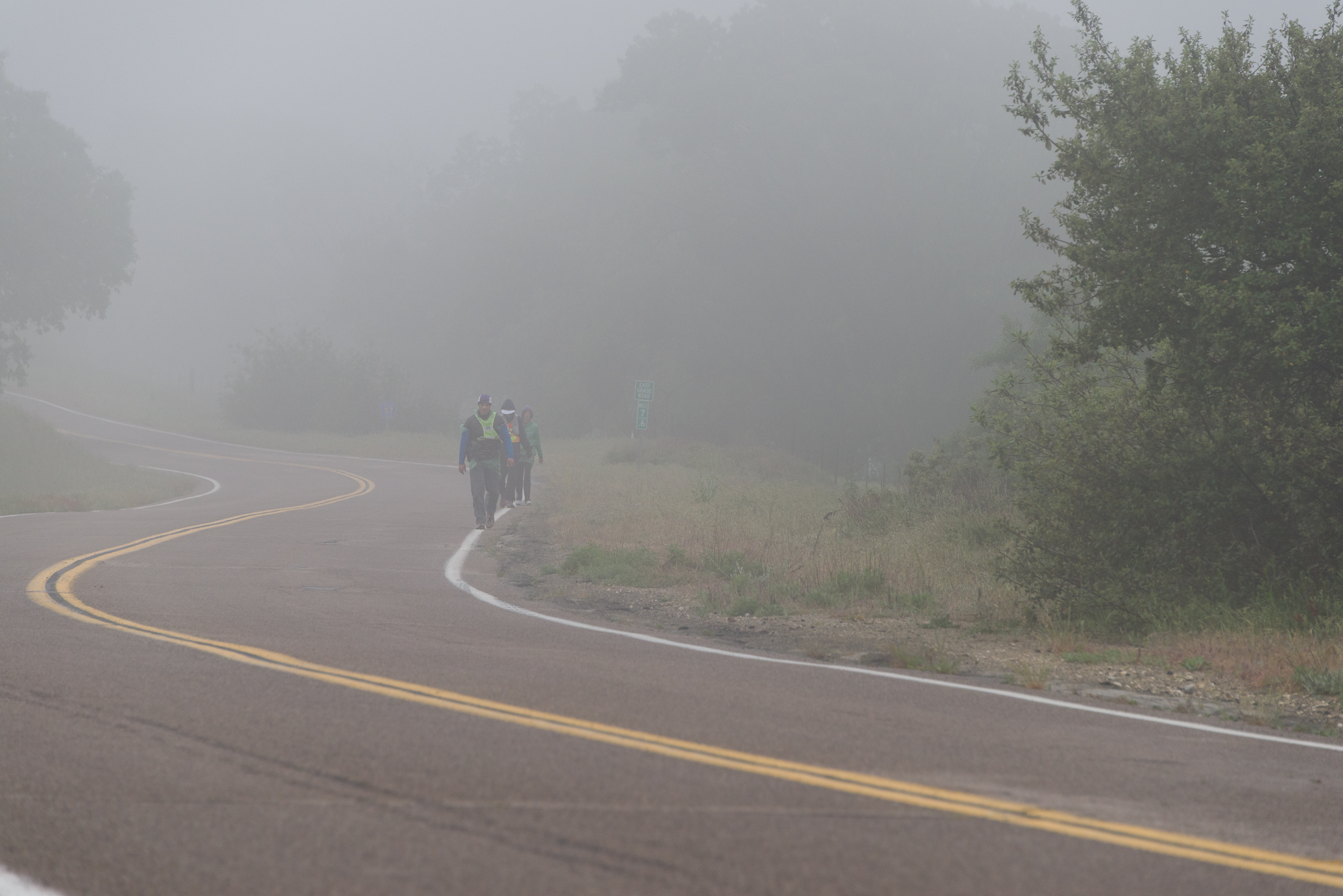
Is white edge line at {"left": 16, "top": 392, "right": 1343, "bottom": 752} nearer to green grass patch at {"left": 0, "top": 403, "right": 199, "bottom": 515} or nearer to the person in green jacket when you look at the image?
the person in green jacket

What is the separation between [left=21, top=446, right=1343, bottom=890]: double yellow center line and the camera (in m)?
3.91

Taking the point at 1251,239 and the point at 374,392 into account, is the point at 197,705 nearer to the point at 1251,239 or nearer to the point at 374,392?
the point at 1251,239

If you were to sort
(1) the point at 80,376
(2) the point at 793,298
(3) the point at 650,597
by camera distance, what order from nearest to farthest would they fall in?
(3) the point at 650,597 < (2) the point at 793,298 < (1) the point at 80,376

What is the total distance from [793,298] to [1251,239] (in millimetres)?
38951

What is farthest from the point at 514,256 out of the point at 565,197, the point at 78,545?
the point at 78,545

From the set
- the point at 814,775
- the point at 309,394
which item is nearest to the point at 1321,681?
the point at 814,775

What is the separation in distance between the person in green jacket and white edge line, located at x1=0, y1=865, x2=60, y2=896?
653 inches

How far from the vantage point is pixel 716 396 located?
1917 inches

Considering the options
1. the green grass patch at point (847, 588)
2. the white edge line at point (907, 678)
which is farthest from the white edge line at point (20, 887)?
the green grass patch at point (847, 588)

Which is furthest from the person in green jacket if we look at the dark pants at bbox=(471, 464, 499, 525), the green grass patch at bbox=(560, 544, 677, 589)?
the green grass patch at bbox=(560, 544, 677, 589)

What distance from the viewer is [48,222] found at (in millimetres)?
41656

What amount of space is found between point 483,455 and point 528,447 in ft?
12.3

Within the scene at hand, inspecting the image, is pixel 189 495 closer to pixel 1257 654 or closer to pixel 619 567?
pixel 619 567

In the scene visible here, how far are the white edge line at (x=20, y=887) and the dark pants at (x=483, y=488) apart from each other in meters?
13.7
